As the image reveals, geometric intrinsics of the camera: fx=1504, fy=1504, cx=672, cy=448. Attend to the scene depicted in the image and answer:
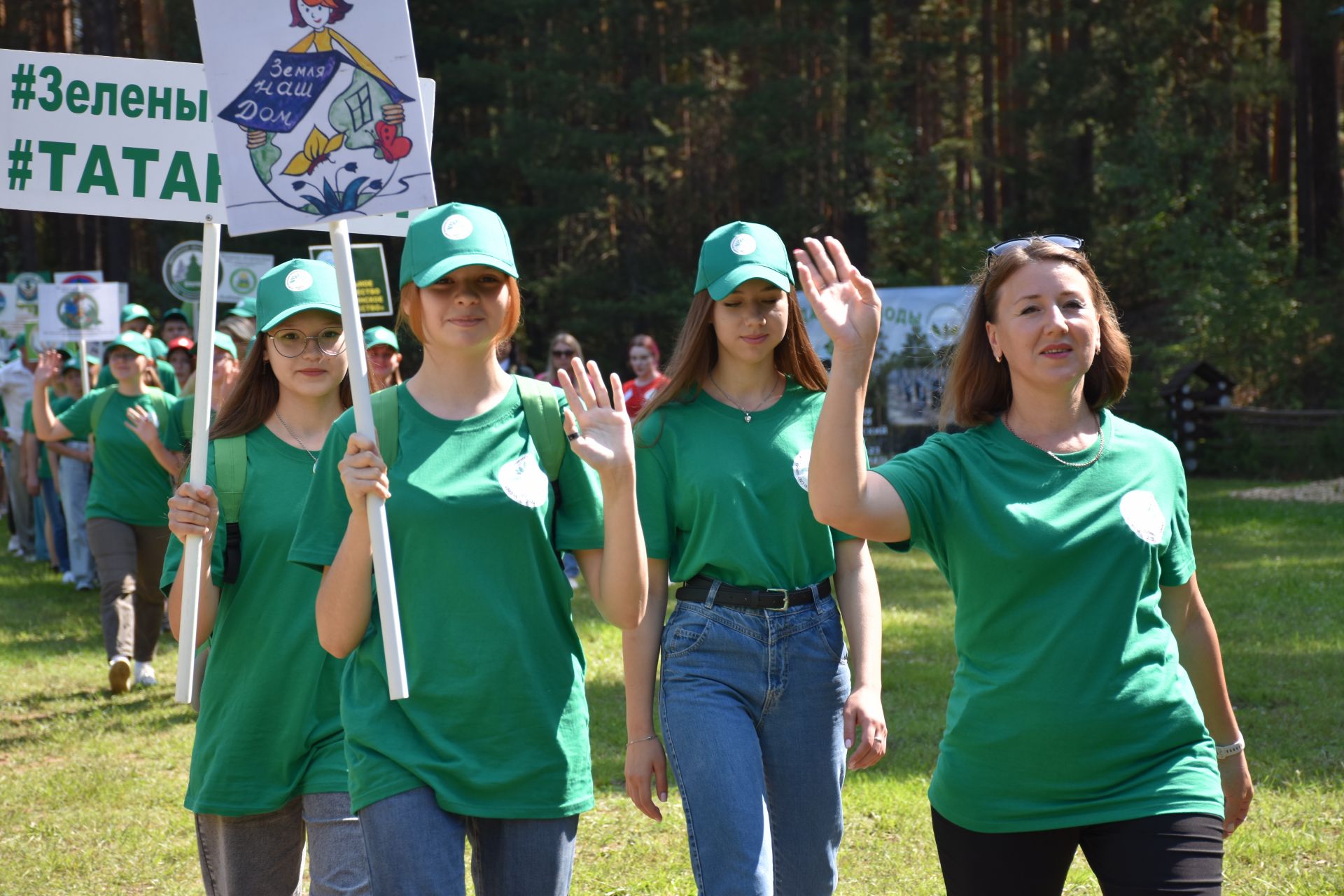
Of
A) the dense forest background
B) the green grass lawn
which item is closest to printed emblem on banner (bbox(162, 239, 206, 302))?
the green grass lawn

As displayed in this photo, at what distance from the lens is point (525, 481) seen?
333cm

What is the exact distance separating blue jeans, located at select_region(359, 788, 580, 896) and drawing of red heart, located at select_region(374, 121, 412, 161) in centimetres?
142

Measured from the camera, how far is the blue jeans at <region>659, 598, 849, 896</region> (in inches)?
152

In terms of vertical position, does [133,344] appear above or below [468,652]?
above

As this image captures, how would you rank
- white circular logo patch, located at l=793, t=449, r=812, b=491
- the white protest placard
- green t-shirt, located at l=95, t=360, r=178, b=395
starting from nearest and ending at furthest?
white circular logo patch, located at l=793, t=449, r=812, b=491
the white protest placard
green t-shirt, located at l=95, t=360, r=178, b=395

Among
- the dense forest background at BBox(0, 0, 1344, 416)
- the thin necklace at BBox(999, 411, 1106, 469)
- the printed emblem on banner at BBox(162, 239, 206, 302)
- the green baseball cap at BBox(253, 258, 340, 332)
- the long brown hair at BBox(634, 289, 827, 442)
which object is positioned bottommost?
the thin necklace at BBox(999, 411, 1106, 469)

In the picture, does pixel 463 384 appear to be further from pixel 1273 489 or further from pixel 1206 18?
pixel 1206 18

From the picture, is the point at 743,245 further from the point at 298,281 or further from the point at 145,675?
the point at 145,675

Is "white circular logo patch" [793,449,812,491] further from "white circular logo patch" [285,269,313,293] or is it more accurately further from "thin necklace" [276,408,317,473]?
"white circular logo patch" [285,269,313,293]

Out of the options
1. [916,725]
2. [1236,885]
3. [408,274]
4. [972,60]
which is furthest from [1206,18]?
[408,274]

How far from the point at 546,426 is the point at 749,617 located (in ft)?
2.84

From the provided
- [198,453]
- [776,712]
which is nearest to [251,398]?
[198,453]

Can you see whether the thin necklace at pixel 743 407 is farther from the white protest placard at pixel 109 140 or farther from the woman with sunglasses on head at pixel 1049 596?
the white protest placard at pixel 109 140

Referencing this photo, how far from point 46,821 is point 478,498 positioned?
5.03m
